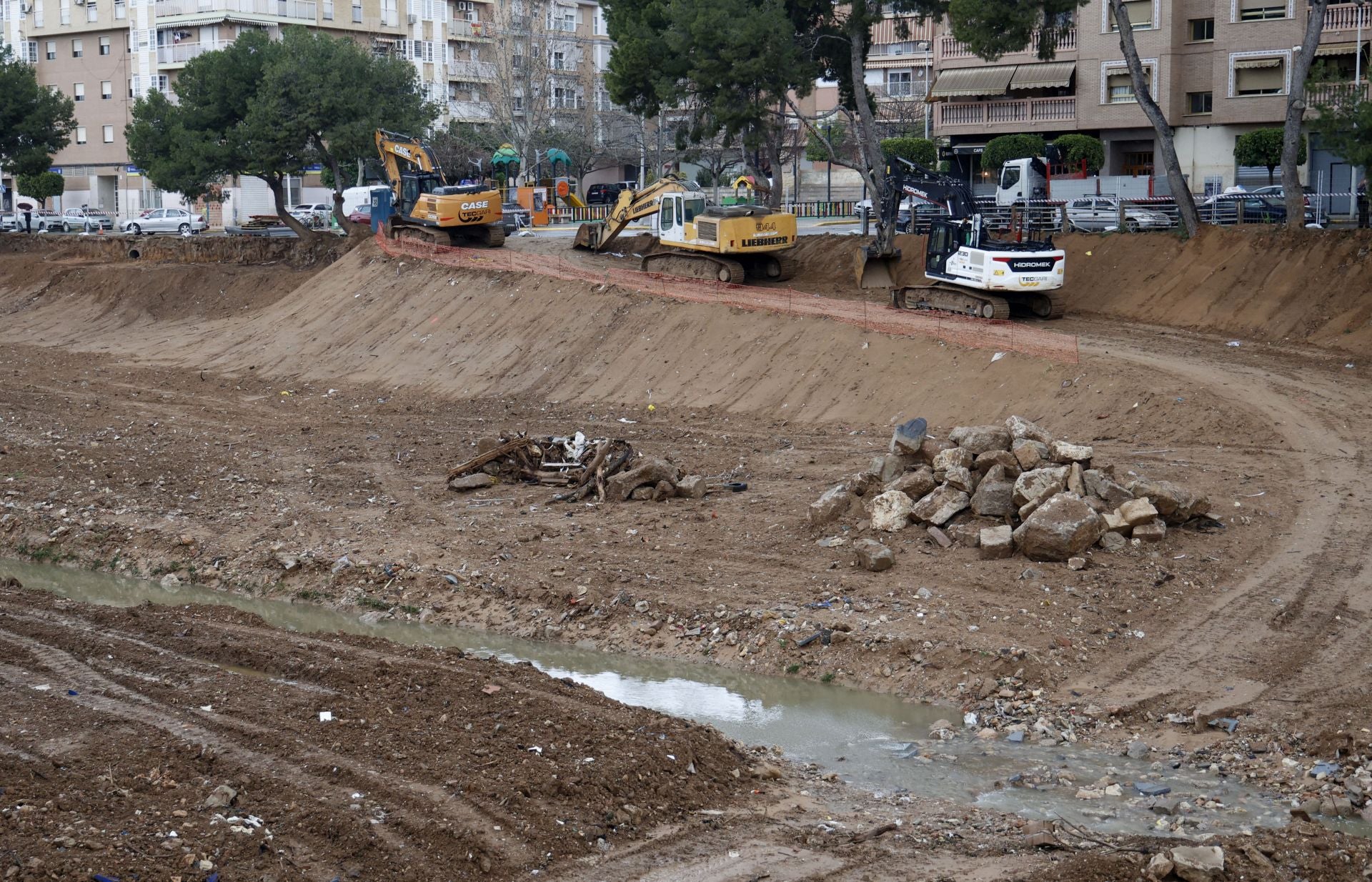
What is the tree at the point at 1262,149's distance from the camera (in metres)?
48.1

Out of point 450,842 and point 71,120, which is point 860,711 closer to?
point 450,842

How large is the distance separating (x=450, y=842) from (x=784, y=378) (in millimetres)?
18162

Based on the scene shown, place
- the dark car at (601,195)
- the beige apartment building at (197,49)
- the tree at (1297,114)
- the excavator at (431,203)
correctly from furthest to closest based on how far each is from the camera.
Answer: the beige apartment building at (197,49)
the dark car at (601,195)
the excavator at (431,203)
the tree at (1297,114)

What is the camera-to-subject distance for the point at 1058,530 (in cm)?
1680

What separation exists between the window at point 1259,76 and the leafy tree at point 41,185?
52.5 meters

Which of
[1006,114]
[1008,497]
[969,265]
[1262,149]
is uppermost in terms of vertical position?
[1006,114]

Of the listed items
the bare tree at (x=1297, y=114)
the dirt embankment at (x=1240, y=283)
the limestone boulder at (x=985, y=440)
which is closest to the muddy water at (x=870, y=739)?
the limestone boulder at (x=985, y=440)

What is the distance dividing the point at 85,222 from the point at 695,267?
1601 inches

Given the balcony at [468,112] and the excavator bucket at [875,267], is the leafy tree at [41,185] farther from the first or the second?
the excavator bucket at [875,267]

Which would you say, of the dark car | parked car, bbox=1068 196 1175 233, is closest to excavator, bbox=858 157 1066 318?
parked car, bbox=1068 196 1175 233

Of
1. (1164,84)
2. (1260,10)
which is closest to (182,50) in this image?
(1164,84)

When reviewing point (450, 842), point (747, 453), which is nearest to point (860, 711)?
point (450, 842)

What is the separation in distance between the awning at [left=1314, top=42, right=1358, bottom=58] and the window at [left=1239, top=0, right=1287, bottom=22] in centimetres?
217

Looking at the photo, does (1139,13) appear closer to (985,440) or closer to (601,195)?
(601,195)
